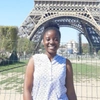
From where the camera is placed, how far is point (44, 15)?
4622 centimetres

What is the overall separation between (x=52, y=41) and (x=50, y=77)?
37 cm

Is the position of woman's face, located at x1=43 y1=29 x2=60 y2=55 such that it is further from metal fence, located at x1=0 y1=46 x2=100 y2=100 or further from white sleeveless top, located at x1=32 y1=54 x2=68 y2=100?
metal fence, located at x1=0 y1=46 x2=100 y2=100

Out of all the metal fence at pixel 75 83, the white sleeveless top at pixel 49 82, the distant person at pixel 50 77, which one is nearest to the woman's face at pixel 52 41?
the distant person at pixel 50 77

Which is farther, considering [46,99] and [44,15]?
[44,15]

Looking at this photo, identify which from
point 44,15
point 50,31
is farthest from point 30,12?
point 50,31

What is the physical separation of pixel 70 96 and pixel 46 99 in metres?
0.26

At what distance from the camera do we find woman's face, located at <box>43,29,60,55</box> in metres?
2.28

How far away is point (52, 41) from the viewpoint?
229 centimetres

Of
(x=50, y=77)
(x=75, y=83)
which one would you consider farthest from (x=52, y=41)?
(x=75, y=83)

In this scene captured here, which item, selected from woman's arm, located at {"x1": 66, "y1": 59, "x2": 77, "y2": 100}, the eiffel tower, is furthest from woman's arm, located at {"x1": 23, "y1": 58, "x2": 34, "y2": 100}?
the eiffel tower

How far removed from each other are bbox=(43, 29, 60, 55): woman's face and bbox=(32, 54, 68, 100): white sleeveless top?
0.51 ft

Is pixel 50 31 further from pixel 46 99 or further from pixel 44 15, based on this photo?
pixel 44 15

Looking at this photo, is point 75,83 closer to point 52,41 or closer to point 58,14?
point 52,41

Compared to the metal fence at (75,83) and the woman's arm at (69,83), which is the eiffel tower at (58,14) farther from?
the woman's arm at (69,83)
